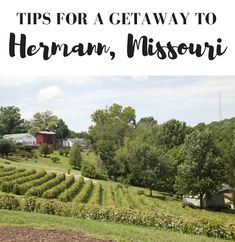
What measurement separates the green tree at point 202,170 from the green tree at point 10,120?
68.9 meters

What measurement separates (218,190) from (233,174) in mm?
3190

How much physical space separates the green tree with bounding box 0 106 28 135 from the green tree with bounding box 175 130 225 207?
68864 mm

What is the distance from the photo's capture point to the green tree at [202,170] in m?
54.7

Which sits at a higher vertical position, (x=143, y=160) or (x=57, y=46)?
(x=57, y=46)

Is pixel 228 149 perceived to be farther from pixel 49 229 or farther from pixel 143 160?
pixel 49 229

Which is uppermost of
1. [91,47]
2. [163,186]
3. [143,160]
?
[91,47]

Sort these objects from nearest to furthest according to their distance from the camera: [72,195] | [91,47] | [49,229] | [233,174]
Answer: [91,47] → [49,229] → [72,195] → [233,174]

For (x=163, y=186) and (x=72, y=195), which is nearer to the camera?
(x=72, y=195)

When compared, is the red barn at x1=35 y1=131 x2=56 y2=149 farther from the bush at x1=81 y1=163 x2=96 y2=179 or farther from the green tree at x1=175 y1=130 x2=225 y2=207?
the green tree at x1=175 y1=130 x2=225 y2=207

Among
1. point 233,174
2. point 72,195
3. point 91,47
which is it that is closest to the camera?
point 91,47

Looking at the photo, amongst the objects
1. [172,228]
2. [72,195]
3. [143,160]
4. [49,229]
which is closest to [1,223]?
[49,229]

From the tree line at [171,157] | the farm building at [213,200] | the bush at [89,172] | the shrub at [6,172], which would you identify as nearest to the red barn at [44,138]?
the tree line at [171,157]

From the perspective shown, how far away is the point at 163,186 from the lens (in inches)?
2638

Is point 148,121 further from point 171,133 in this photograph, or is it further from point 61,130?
point 171,133
